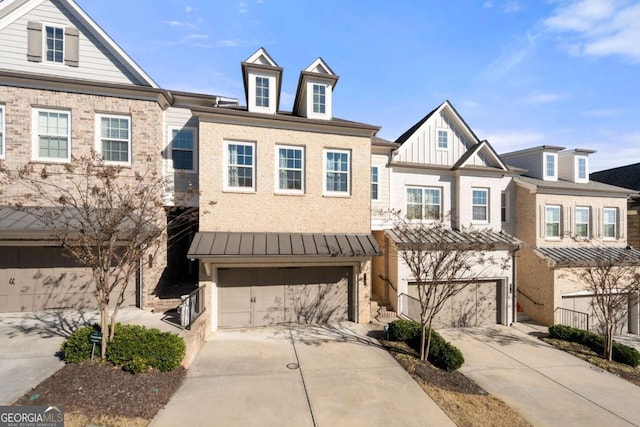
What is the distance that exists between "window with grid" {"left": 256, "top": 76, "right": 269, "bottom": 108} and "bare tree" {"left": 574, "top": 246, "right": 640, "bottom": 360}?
52.9 feet

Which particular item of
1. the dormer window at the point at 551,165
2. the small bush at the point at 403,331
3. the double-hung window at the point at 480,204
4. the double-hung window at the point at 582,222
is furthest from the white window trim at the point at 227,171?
the double-hung window at the point at 582,222

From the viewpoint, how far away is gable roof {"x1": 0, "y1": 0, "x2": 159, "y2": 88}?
10.8 m

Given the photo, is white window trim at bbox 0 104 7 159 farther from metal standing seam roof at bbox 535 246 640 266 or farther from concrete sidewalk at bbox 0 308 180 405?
metal standing seam roof at bbox 535 246 640 266

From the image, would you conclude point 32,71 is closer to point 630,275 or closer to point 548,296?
point 548,296

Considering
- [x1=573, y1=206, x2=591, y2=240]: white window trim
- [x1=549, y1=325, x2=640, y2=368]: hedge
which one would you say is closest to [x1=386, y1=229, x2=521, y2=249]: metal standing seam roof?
[x1=549, y1=325, x2=640, y2=368]: hedge

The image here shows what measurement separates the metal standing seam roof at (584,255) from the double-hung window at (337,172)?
11746 millimetres

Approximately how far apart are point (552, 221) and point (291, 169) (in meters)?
15.9

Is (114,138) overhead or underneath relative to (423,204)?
overhead

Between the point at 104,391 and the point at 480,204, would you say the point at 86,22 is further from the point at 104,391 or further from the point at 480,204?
the point at 480,204

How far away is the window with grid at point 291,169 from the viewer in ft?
38.7

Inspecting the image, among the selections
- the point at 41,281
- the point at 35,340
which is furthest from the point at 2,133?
the point at 35,340

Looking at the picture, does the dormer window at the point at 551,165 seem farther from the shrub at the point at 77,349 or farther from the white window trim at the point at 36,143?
the white window trim at the point at 36,143

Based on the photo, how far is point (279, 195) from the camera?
1162 centimetres

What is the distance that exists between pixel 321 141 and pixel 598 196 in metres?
18.3
